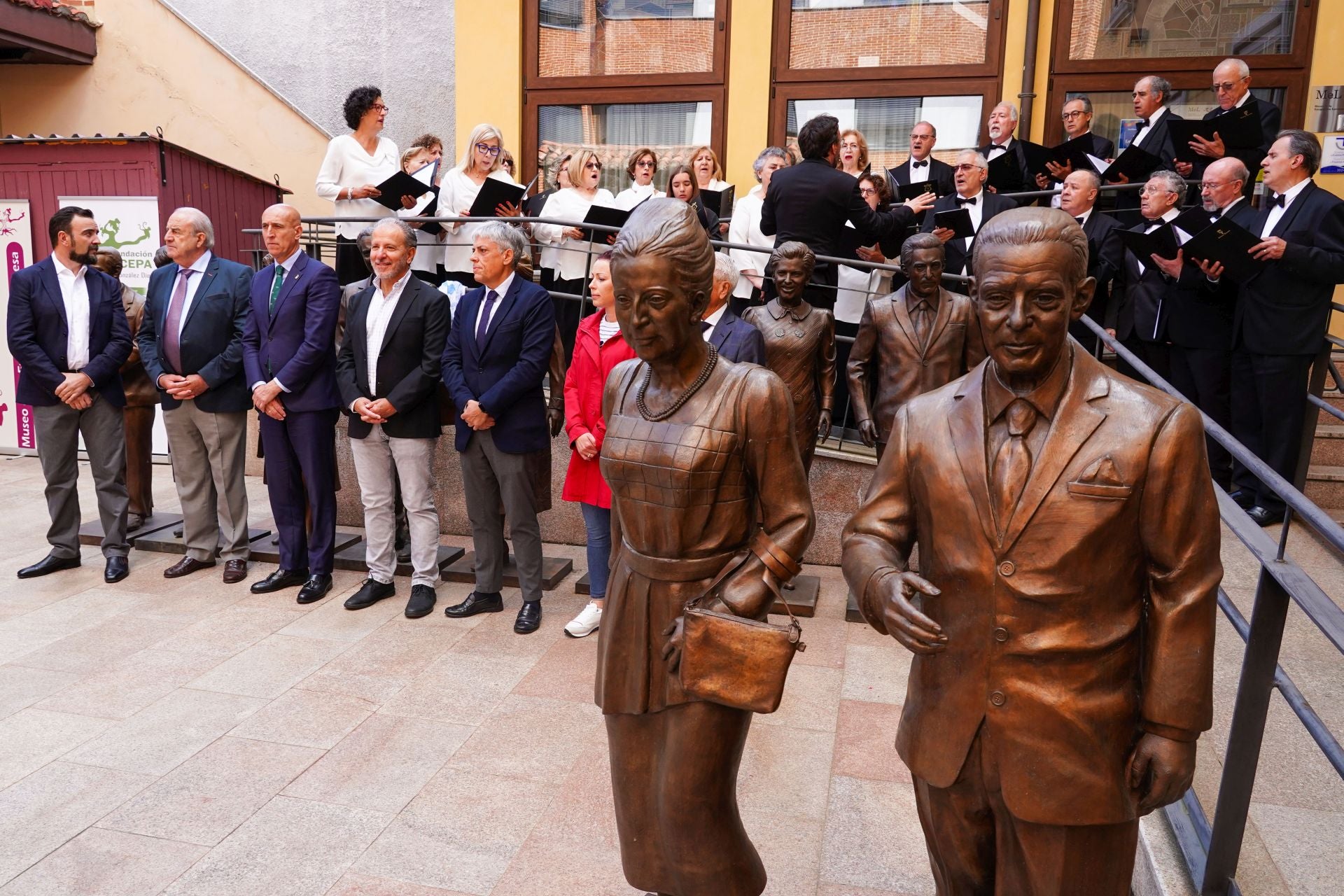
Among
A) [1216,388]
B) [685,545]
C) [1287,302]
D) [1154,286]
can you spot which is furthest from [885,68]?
[685,545]

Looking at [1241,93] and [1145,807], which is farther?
[1241,93]

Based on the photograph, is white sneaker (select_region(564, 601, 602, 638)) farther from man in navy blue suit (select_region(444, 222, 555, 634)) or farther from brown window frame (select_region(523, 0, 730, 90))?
brown window frame (select_region(523, 0, 730, 90))

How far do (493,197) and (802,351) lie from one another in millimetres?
3051

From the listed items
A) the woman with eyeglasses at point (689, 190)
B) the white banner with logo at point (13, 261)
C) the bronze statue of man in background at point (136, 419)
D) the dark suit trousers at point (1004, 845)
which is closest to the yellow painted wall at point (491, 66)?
the woman with eyeglasses at point (689, 190)

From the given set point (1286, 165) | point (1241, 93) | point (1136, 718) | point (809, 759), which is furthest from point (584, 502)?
point (1241, 93)

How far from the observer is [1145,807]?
81.3 inches

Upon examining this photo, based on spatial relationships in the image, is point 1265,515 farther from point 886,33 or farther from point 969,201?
point 886,33

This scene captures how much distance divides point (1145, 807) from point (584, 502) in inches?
159

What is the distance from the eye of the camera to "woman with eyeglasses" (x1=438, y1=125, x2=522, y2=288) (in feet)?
26.5

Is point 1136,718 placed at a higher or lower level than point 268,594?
higher

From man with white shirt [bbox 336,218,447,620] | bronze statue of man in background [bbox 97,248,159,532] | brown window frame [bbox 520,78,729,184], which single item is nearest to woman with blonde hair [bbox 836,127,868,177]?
brown window frame [bbox 520,78,729,184]

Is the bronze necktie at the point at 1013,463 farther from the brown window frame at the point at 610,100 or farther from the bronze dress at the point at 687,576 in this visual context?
the brown window frame at the point at 610,100

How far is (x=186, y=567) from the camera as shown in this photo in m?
7.02

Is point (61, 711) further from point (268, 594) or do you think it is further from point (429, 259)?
point (429, 259)
